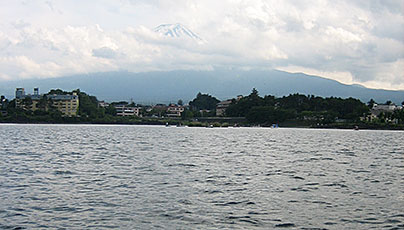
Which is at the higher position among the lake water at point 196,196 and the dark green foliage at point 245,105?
the dark green foliage at point 245,105

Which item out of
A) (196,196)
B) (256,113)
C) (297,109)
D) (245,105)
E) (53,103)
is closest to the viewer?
(196,196)

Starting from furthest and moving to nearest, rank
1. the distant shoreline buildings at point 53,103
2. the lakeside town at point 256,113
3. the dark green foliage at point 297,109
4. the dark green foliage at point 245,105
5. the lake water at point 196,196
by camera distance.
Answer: the dark green foliage at point 245,105, the distant shoreline buildings at point 53,103, the dark green foliage at point 297,109, the lakeside town at point 256,113, the lake water at point 196,196

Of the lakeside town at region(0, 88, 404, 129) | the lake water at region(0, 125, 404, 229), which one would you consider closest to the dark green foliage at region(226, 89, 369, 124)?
the lakeside town at region(0, 88, 404, 129)

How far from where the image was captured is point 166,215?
13.8 meters

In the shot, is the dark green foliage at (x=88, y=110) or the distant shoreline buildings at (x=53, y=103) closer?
the distant shoreline buildings at (x=53, y=103)

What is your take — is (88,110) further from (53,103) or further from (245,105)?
(245,105)

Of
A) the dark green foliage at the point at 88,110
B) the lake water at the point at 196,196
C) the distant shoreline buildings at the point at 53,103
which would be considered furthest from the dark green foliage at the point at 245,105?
the lake water at the point at 196,196

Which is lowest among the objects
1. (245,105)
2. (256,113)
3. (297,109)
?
(256,113)

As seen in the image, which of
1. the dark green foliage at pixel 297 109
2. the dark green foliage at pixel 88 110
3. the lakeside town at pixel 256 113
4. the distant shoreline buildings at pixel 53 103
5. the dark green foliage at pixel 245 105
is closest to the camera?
the lakeside town at pixel 256 113

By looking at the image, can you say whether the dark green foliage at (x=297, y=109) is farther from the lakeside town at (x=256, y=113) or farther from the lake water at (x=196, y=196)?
the lake water at (x=196, y=196)

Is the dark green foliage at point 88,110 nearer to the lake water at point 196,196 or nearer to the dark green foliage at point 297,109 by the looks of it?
the dark green foliage at point 297,109

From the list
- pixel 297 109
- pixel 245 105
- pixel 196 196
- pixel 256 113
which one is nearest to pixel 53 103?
pixel 245 105

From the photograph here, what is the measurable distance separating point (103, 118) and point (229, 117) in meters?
44.5

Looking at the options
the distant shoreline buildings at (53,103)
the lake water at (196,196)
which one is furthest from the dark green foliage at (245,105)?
the lake water at (196,196)
